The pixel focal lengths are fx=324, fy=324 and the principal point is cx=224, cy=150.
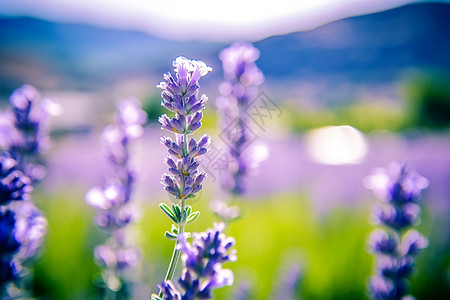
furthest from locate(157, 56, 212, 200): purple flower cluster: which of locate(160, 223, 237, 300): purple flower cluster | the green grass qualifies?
the green grass

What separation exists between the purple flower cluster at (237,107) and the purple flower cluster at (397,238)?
39.1 inches

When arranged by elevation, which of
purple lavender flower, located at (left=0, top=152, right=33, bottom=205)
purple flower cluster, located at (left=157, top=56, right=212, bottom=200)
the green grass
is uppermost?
purple flower cluster, located at (left=157, top=56, right=212, bottom=200)

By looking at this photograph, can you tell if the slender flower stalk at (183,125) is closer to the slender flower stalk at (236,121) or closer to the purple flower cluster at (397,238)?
the slender flower stalk at (236,121)

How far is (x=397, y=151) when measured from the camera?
718 centimetres

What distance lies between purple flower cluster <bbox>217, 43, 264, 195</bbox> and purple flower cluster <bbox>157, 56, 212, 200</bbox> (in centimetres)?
115

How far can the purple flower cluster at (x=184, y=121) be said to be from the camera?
1158 mm

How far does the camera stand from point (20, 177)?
4.83 feet

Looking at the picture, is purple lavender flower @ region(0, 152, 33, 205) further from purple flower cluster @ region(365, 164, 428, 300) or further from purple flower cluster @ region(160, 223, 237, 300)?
purple flower cluster @ region(365, 164, 428, 300)

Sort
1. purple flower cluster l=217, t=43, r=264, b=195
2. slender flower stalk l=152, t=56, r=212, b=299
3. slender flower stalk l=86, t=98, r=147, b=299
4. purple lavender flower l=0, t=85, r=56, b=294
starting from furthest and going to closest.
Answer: purple flower cluster l=217, t=43, r=264, b=195 → slender flower stalk l=86, t=98, r=147, b=299 → purple lavender flower l=0, t=85, r=56, b=294 → slender flower stalk l=152, t=56, r=212, b=299

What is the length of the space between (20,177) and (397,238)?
2407 millimetres

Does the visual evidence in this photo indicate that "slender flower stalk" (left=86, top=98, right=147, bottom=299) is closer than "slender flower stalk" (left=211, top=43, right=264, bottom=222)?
Yes

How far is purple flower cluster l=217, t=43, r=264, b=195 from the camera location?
7.84 feet

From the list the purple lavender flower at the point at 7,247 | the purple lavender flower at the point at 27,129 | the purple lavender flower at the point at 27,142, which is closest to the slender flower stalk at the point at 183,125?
the purple lavender flower at the point at 7,247

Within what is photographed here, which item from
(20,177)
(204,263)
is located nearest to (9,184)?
(20,177)
